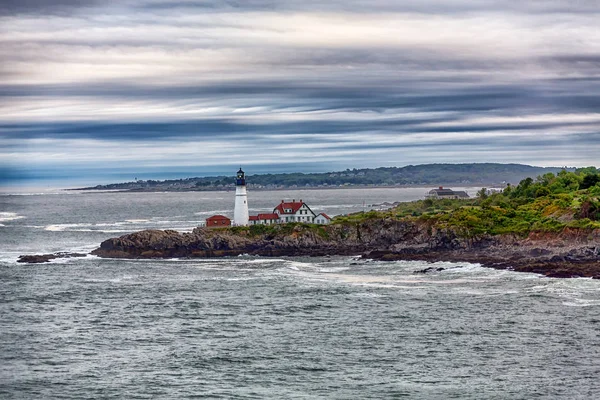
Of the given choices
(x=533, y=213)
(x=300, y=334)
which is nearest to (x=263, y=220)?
(x=533, y=213)

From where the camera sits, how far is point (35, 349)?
43.3 m

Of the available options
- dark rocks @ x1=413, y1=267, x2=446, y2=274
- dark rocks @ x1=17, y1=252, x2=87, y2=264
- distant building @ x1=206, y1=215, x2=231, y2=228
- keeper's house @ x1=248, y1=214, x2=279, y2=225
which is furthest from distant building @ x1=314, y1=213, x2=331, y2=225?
dark rocks @ x1=413, y1=267, x2=446, y2=274

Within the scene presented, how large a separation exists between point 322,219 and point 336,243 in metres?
11.0

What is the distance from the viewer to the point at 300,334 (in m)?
46.2

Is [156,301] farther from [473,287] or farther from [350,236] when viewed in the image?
[350,236]

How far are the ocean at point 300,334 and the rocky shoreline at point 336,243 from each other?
18.5 ft

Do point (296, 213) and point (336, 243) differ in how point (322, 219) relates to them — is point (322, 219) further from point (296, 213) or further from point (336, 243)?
point (336, 243)

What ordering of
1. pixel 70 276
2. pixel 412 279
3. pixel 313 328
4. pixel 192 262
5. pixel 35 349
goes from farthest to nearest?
pixel 192 262
pixel 70 276
pixel 412 279
pixel 313 328
pixel 35 349

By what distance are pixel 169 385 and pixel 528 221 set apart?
52.3 m

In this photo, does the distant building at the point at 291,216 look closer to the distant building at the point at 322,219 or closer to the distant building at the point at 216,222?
the distant building at the point at 322,219

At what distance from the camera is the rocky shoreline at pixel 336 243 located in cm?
7681

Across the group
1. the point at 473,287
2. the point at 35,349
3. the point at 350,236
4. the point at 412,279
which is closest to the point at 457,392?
the point at 35,349

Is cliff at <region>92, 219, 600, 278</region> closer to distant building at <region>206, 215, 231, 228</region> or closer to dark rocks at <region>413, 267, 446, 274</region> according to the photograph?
distant building at <region>206, 215, 231, 228</region>

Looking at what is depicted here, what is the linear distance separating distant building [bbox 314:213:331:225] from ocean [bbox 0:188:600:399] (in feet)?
76.6
